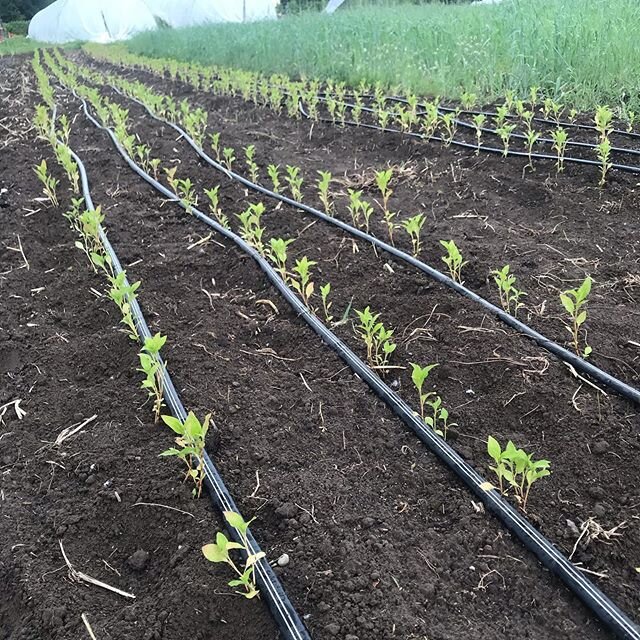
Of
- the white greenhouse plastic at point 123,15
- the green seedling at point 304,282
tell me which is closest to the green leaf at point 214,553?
the green seedling at point 304,282

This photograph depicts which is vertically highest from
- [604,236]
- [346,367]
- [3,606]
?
[604,236]

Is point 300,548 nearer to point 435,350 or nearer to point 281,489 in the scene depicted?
point 281,489

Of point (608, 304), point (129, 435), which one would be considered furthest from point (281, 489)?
point (608, 304)

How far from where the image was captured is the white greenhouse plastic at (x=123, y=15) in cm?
2867

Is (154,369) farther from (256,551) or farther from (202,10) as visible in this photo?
(202,10)

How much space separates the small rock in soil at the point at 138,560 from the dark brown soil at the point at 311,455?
3 centimetres

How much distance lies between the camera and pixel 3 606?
185 cm

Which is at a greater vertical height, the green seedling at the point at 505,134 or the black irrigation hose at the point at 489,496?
the green seedling at the point at 505,134

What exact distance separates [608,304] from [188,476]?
2.28 m

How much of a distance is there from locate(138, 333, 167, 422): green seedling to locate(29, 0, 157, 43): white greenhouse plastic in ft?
100

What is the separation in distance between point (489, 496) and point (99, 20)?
32790 millimetres

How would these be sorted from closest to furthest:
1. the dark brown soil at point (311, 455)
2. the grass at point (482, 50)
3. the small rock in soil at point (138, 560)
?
the dark brown soil at point (311, 455) < the small rock in soil at point (138, 560) < the grass at point (482, 50)

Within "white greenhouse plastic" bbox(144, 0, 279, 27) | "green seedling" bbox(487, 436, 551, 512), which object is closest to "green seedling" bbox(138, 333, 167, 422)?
"green seedling" bbox(487, 436, 551, 512)

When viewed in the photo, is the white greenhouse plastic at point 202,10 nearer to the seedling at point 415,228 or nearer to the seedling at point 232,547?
the seedling at point 415,228
